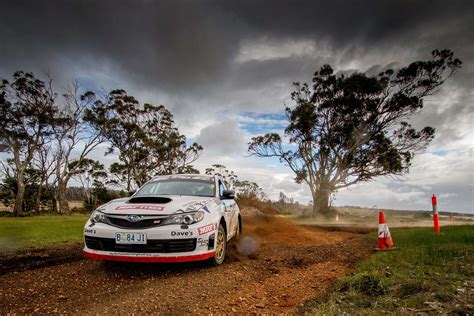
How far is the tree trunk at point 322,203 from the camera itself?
984 inches

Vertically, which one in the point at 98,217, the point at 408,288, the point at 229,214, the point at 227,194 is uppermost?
the point at 227,194

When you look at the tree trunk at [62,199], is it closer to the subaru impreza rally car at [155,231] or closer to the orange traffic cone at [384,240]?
the subaru impreza rally car at [155,231]

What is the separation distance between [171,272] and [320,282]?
218 cm

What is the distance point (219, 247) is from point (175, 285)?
1.33 metres

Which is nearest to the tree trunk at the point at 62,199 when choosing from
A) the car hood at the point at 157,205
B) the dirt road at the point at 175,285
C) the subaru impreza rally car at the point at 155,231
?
the dirt road at the point at 175,285

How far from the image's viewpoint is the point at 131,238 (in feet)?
14.6

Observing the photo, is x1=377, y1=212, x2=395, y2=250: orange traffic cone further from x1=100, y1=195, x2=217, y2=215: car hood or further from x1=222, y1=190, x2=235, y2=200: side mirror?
x1=100, y1=195, x2=217, y2=215: car hood

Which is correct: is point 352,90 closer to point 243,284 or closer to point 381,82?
point 381,82

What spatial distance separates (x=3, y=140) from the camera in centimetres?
2878

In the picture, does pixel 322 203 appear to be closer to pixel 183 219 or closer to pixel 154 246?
pixel 183 219

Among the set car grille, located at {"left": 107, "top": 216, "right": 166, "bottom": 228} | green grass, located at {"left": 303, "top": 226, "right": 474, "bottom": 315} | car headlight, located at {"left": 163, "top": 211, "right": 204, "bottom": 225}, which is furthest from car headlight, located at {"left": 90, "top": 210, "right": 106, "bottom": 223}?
green grass, located at {"left": 303, "top": 226, "right": 474, "bottom": 315}

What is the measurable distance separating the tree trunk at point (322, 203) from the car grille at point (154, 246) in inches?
859

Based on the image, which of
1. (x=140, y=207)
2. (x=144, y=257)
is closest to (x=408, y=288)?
(x=144, y=257)

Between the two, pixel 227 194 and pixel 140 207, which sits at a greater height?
pixel 227 194
